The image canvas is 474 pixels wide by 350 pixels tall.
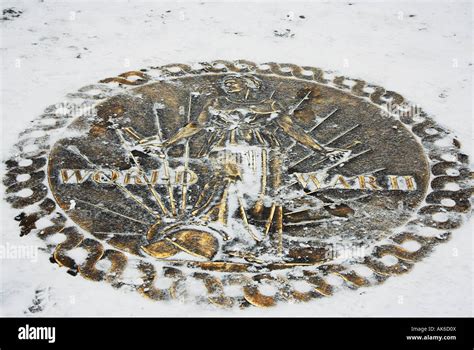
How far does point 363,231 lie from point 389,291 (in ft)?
1.42

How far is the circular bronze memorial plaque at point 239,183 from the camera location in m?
3.43

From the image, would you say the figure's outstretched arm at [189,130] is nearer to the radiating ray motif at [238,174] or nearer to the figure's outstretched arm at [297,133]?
the radiating ray motif at [238,174]

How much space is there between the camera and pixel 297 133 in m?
4.46

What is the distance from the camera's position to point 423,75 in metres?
5.25

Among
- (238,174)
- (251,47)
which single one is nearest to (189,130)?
(238,174)

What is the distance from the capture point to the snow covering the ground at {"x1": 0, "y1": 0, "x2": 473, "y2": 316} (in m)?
4.52

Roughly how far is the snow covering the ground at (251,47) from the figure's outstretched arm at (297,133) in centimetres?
88

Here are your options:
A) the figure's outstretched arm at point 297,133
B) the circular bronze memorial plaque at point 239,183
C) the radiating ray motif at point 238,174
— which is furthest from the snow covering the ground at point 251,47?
the figure's outstretched arm at point 297,133

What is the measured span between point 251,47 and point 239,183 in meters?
1.89

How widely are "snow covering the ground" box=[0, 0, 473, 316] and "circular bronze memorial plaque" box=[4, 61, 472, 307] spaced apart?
14cm

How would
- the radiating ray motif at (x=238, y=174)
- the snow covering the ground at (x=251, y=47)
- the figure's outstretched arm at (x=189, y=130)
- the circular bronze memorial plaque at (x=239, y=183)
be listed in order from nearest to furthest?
the circular bronze memorial plaque at (x=239, y=183)
the radiating ray motif at (x=238, y=174)
the figure's outstretched arm at (x=189, y=130)
the snow covering the ground at (x=251, y=47)

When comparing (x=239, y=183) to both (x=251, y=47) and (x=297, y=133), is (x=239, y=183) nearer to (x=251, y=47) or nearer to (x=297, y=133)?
(x=297, y=133)

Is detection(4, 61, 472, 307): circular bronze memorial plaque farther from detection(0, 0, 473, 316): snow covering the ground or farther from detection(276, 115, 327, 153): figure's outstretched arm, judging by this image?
detection(0, 0, 473, 316): snow covering the ground

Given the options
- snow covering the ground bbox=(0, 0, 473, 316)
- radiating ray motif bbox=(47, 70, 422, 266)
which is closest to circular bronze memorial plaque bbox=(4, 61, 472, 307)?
radiating ray motif bbox=(47, 70, 422, 266)
